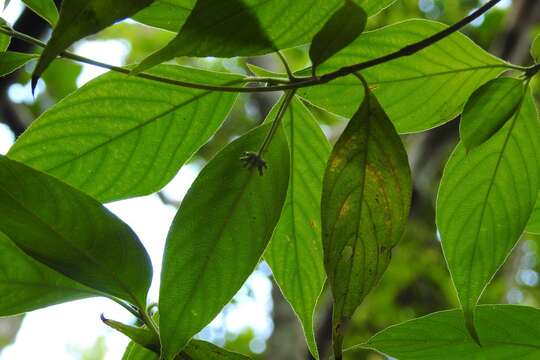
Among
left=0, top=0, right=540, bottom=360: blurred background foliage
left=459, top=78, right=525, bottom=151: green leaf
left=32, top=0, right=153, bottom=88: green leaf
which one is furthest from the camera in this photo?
left=0, top=0, right=540, bottom=360: blurred background foliage

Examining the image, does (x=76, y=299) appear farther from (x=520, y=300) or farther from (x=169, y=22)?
(x=520, y=300)

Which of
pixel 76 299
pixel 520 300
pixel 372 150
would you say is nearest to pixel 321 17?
pixel 372 150

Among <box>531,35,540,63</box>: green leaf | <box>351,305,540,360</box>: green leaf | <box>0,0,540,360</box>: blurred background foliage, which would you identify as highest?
<box>0,0,540,360</box>: blurred background foliage

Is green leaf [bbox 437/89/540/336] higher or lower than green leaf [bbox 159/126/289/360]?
higher

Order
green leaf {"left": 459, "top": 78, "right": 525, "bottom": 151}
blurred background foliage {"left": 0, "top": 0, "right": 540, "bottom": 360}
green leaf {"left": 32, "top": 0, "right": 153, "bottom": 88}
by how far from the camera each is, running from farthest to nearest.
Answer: blurred background foliage {"left": 0, "top": 0, "right": 540, "bottom": 360} < green leaf {"left": 459, "top": 78, "right": 525, "bottom": 151} < green leaf {"left": 32, "top": 0, "right": 153, "bottom": 88}

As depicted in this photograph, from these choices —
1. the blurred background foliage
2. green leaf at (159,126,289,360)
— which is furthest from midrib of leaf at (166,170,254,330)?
the blurred background foliage

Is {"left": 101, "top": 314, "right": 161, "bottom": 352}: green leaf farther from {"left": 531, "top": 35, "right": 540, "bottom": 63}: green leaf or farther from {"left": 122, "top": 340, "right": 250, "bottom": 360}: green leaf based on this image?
{"left": 531, "top": 35, "right": 540, "bottom": 63}: green leaf
